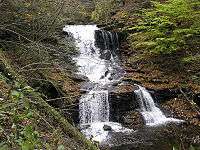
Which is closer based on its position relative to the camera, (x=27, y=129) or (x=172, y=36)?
(x=27, y=129)

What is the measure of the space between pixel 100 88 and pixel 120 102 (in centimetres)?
119

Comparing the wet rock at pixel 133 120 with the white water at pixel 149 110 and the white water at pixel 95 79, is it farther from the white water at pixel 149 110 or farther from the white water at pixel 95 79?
the white water at pixel 95 79

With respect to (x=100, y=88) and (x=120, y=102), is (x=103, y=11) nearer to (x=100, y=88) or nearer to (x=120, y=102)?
(x=100, y=88)

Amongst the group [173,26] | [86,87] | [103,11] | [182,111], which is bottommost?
[182,111]

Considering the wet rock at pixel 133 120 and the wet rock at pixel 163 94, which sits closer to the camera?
the wet rock at pixel 133 120

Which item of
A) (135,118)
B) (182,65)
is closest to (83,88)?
(135,118)

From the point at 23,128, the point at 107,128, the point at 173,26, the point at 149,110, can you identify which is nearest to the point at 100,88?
the point at 149,110

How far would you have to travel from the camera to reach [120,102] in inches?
616

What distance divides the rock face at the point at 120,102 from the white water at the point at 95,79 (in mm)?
211

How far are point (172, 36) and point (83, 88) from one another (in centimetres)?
458

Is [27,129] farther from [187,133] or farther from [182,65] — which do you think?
[182,65]

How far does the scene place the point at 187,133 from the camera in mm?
13008

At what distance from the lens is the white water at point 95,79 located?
14.2 meters

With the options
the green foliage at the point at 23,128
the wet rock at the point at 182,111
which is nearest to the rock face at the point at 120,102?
the wet rock at the point at 182,111
